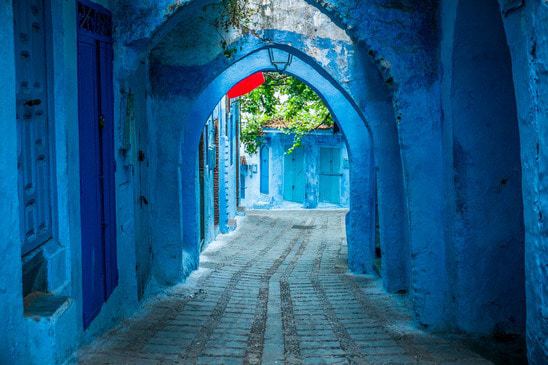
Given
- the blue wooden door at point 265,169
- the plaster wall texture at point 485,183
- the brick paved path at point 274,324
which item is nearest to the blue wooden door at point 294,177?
the blue wooden door at point 265,169

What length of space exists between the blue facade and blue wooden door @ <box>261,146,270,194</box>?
42.2ft

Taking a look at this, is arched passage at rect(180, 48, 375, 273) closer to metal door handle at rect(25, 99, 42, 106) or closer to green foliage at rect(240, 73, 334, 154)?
green foliage at rect(240, 73, 334, 154)

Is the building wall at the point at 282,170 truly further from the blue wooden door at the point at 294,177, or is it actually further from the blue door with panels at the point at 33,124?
the blue door with panels at the point at 33,124

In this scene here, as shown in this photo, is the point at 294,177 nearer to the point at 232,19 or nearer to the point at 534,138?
the point at 232,19

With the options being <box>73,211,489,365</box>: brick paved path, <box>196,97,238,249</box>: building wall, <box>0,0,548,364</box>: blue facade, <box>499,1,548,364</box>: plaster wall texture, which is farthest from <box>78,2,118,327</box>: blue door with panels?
<box>196,97,238,249</box>: building wall

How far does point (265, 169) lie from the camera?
71.7ft

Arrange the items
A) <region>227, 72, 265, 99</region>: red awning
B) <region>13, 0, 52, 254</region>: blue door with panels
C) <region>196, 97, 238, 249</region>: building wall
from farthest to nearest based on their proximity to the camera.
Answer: <region>227, 72, 265, 99</region>: red awning
<region>196, 97, 238, 249</region>: building wall
<region>13, 0, 52, 254</region>: blue door with panels

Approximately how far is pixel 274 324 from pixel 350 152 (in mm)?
3656

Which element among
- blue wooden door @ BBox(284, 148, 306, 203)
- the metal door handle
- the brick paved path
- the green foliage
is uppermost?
Result: the green foliage

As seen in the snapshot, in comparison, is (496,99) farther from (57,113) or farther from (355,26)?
(57,113)

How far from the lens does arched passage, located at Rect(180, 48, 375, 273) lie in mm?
8398

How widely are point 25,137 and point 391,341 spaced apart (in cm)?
296

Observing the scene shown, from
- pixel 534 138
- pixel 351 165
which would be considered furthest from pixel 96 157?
pixel 351 165

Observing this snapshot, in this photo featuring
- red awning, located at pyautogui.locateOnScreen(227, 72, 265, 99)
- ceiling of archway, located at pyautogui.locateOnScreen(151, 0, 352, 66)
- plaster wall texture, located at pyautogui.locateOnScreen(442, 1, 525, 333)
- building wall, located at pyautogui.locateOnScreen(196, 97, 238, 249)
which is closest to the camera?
plaster wall texture, located at pyautogui.locateOnScreen(442, 1, 525, 333)
